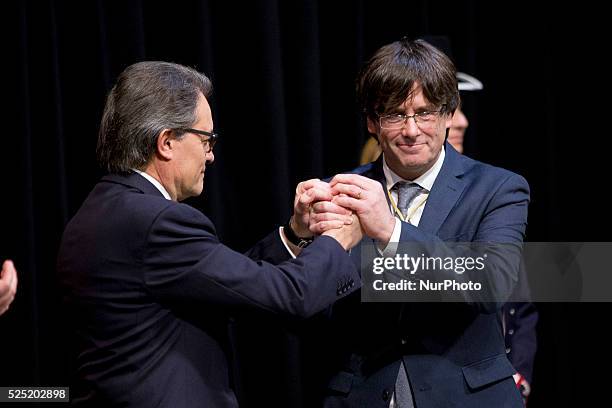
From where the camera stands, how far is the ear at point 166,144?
1763mm

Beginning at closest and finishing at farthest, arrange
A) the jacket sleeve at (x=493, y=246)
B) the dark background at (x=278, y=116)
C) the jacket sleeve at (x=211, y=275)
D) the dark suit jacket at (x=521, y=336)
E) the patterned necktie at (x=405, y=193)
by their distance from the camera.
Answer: the jacket sleeve at (x=211, y=275) < the jacket sleeve at (x=493, y=246) < the patterned necktie at (x=405, y=193) < the dark background at (x=278, y=116) < the dark suit jacket at (x=521, y=336)

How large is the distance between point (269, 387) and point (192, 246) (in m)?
1.36

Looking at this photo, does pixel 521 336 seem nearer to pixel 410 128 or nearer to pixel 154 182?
pixel 410 128

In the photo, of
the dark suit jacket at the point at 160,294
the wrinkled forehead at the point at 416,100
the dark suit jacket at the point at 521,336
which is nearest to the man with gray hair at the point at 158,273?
the dark suit jacket at the point at 160,294

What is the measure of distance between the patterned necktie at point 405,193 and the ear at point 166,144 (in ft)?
1.71

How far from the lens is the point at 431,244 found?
173 centimetres

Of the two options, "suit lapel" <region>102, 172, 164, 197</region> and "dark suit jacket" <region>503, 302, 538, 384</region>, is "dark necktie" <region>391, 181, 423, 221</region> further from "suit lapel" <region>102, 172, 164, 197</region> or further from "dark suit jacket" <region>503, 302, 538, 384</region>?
"dark suit jacket" <region>503, 302, 538, 384</region>

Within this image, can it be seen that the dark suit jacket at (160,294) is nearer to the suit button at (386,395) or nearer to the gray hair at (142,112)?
the gray hair at (142,112)

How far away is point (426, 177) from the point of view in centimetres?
194

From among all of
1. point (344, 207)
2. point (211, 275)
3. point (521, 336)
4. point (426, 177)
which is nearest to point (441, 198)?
point (426, 177)

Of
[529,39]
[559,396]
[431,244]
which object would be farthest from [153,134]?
[559,396]

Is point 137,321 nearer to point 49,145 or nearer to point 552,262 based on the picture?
point 49,145

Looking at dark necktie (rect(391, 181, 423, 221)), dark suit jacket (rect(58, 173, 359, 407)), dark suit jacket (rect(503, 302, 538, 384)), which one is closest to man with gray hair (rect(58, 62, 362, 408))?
dark suit jacket (rect(58, 173, 359, 407))

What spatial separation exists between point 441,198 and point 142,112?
2.16 feet
